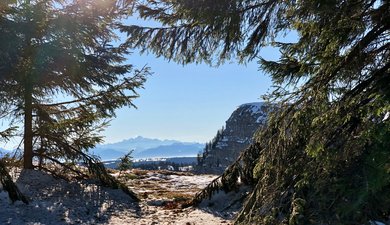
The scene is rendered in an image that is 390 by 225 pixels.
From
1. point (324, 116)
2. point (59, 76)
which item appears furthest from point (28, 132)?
point (324, 116)

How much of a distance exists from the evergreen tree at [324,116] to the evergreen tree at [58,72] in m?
5.94

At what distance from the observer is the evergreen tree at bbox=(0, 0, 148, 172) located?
35.7 feet

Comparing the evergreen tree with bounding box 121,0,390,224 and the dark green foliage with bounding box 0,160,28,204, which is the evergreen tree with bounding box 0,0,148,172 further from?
the evergreen tree with bounding box 121,0,390,224

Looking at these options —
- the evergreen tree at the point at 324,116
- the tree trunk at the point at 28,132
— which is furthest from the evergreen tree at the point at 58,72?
the evergreen tree at the point at 324,116

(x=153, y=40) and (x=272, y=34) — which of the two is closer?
(x=272, y=34)

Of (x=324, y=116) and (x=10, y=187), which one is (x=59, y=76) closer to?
(x=10, y=187)

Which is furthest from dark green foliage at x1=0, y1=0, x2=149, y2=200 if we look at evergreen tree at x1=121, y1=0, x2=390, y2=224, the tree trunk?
evergreen tree at x1=121, y1=0, x2=390, y2=224

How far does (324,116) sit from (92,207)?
8.39m

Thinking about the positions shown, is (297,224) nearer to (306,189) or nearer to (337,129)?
(306,189)

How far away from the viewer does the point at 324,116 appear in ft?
14.1

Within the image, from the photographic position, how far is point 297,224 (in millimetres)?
3854

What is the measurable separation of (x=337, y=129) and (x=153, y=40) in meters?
4.18

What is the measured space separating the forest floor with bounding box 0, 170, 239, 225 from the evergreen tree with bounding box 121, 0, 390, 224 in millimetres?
5312

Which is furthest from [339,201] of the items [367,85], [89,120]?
[89,120]
